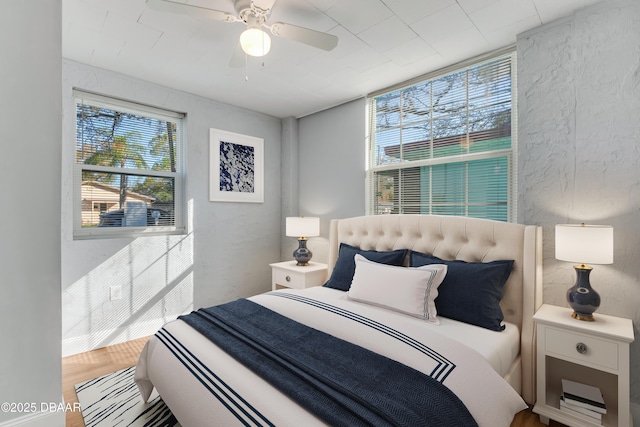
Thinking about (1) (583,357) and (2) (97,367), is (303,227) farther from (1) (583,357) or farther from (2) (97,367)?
(1) (583,357)

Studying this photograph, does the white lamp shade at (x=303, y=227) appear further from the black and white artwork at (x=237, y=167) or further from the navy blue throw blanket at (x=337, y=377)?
the navy blue throw blanket at (x=337, y=377)

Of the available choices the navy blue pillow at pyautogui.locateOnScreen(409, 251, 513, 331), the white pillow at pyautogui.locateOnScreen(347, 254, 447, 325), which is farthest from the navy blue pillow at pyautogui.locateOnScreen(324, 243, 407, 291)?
the navy blue pillow at pyautogui.locateOnScreen(409, 251, 513, 331)

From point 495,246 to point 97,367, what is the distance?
316cm

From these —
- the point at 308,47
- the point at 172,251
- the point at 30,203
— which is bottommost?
the point at 172,251

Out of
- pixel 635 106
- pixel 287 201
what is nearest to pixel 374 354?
pixel 635 106

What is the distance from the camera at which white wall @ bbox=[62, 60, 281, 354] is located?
2637 mm

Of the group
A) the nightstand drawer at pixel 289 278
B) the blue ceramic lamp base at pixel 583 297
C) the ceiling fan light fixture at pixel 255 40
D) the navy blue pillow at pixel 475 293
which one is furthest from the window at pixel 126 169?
the blue ceramic lamp base at pixel 583 297

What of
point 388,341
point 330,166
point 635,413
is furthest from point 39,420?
point 635,413

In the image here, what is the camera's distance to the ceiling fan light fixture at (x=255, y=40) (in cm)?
172

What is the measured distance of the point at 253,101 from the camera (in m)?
3.50

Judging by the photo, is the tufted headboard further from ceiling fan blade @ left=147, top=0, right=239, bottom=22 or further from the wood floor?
ceiling fan blade @ left=147, top=0, right=239, bottom=22

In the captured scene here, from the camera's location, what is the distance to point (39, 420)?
4.81ft

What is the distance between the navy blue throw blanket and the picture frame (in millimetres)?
2034

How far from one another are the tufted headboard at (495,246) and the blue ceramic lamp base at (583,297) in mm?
214
